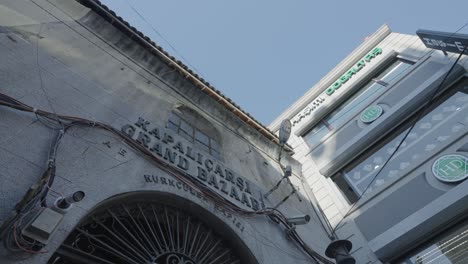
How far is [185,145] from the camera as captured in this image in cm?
639

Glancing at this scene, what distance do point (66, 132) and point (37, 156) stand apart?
591 mm

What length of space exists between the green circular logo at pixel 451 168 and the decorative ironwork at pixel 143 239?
Answer: 4.23 m

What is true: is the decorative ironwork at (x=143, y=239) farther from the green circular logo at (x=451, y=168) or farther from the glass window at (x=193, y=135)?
the green circular logo at (x=451, y=168)

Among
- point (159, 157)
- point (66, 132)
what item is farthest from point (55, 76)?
point (159, 157)

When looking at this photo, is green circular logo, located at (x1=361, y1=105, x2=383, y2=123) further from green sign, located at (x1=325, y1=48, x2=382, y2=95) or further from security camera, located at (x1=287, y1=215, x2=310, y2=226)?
security camera, located at (x1=287, y1=215, x2=310, y2=226)

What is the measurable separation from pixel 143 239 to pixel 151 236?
18cm

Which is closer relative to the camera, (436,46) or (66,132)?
(66,132)

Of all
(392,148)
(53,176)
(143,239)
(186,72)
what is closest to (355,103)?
(392,148)

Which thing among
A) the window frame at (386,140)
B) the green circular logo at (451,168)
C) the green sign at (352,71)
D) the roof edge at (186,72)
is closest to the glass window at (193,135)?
the roof edge at (186,72)

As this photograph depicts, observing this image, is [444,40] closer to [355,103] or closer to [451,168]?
[355,103]

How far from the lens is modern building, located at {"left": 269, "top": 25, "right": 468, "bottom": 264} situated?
6.46m

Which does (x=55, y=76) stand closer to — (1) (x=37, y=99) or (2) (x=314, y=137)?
(1) (x=37, y=99)

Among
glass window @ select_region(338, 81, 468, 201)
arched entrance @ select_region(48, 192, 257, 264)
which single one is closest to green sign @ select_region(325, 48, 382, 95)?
glass window @ select_region(338, 81, 468, 201)

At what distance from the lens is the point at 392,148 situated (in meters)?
8.48
